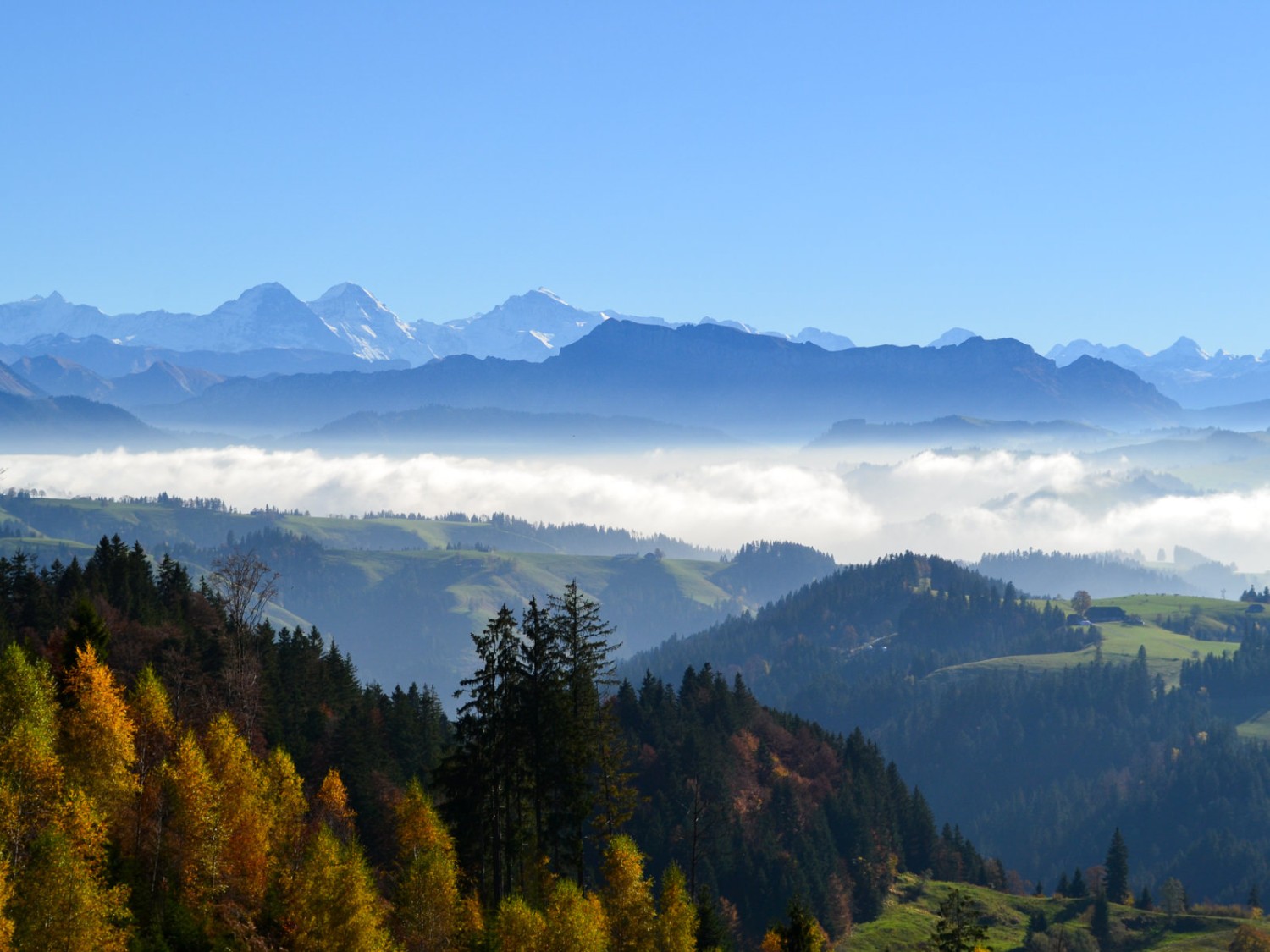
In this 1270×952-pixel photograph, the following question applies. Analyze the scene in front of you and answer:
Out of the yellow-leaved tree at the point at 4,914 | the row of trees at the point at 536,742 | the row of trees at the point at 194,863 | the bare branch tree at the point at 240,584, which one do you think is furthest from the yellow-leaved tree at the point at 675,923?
the bare branch tree at the point at 240,584

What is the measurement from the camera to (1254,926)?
6998 inches

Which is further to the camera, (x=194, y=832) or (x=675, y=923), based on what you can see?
(x=675, y=923)

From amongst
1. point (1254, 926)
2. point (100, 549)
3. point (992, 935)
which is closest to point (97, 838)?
point (100, 549)

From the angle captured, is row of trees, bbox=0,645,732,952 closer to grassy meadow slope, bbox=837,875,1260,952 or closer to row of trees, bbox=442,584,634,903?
row of trees, bbox=442,584,634,903

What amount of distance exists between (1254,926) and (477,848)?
5195 inches

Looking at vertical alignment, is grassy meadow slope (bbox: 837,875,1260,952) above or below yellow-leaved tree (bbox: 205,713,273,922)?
below

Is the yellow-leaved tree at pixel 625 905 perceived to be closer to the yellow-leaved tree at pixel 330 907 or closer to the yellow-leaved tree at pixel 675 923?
the yellow-leaved tree at pixel 675 923

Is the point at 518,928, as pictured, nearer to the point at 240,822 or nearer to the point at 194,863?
the point at 240,822

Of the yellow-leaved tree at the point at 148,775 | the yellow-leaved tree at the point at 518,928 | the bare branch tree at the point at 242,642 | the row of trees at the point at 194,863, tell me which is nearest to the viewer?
the row of trees at the point at 194,863

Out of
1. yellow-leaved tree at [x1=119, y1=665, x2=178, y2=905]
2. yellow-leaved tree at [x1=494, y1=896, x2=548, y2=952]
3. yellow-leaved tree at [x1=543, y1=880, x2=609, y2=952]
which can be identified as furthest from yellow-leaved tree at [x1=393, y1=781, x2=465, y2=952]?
yellow-leaved tree at [x1=119, y1=665, x2=178, y2=905]

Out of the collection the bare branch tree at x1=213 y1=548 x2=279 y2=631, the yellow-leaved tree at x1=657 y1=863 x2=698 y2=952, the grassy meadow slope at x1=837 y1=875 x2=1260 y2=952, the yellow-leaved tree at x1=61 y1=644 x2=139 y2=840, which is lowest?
the grassy meadow slope at x1=837 y1=875 x2=1260 y2=952

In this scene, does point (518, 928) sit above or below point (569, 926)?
below

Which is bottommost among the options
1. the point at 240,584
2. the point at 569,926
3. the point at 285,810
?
the point at 569,926

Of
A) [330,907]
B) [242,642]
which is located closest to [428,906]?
[330,907]
